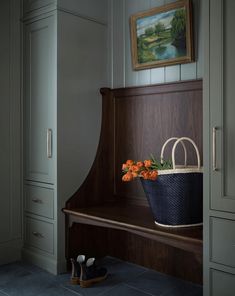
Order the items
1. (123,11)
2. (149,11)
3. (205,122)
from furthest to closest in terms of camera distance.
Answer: (123,11)
(149,11)
(205,122)

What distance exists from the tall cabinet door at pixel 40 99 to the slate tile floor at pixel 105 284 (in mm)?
734

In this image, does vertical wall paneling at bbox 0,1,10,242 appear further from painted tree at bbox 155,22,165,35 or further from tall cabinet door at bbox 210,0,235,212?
tall cabinet door at bbox 210,0,235,212

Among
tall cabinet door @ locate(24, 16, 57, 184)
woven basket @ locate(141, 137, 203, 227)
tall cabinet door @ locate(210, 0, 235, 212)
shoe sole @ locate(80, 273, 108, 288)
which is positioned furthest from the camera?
tall cabinet door @ locate(24, 16, 57, 184)

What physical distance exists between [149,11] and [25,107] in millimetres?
1299

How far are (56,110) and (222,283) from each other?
167cm

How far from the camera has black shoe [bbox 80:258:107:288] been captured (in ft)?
8.55

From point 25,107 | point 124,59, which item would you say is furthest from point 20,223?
point 124,59

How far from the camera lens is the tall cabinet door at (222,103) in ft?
6.29

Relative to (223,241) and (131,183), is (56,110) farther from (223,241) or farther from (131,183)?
(223,241)

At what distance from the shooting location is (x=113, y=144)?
315cm

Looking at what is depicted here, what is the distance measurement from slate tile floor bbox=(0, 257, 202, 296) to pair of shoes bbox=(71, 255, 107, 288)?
4 cm

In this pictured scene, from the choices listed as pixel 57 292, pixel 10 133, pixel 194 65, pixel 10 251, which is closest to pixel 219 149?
pixel 194 65

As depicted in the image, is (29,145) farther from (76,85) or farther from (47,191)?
(76,85)

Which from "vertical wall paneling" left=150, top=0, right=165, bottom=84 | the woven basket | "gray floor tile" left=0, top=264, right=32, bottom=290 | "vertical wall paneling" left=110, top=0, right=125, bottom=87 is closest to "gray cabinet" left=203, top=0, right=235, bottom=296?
the woven basket
